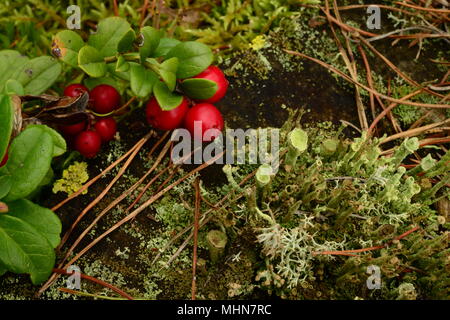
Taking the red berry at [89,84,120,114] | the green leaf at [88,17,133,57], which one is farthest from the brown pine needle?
the green leaf at [88,17,133,57]

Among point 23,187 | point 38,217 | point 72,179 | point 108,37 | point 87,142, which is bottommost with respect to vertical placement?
point 38,217

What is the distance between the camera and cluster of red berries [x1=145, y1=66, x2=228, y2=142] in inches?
96.3

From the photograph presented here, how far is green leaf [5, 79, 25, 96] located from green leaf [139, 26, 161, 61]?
26.4 inches

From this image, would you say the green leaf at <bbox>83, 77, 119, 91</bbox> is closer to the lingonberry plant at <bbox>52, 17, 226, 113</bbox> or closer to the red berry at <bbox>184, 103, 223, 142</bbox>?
the lingonberry plant at <bbox>52, 17, 226, 113</bbox>

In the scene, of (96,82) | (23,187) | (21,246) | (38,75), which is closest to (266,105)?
(96,82)

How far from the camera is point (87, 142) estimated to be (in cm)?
247

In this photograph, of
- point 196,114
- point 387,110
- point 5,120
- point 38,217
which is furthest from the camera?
point 387,110

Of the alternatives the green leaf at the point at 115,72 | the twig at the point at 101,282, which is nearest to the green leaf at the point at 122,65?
the green leaf at the point at 115,72

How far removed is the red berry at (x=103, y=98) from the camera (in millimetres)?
2547

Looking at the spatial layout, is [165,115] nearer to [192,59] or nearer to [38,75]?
[192,59]

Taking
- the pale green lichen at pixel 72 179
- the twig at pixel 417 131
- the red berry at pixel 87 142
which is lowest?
the pale green lichen at pixel 72 179

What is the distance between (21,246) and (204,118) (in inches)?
42.9

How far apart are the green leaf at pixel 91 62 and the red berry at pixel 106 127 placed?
270 millimetres

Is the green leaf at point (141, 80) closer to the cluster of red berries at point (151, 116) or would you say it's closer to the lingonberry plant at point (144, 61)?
the lingonberry plant at point (144, 61)
